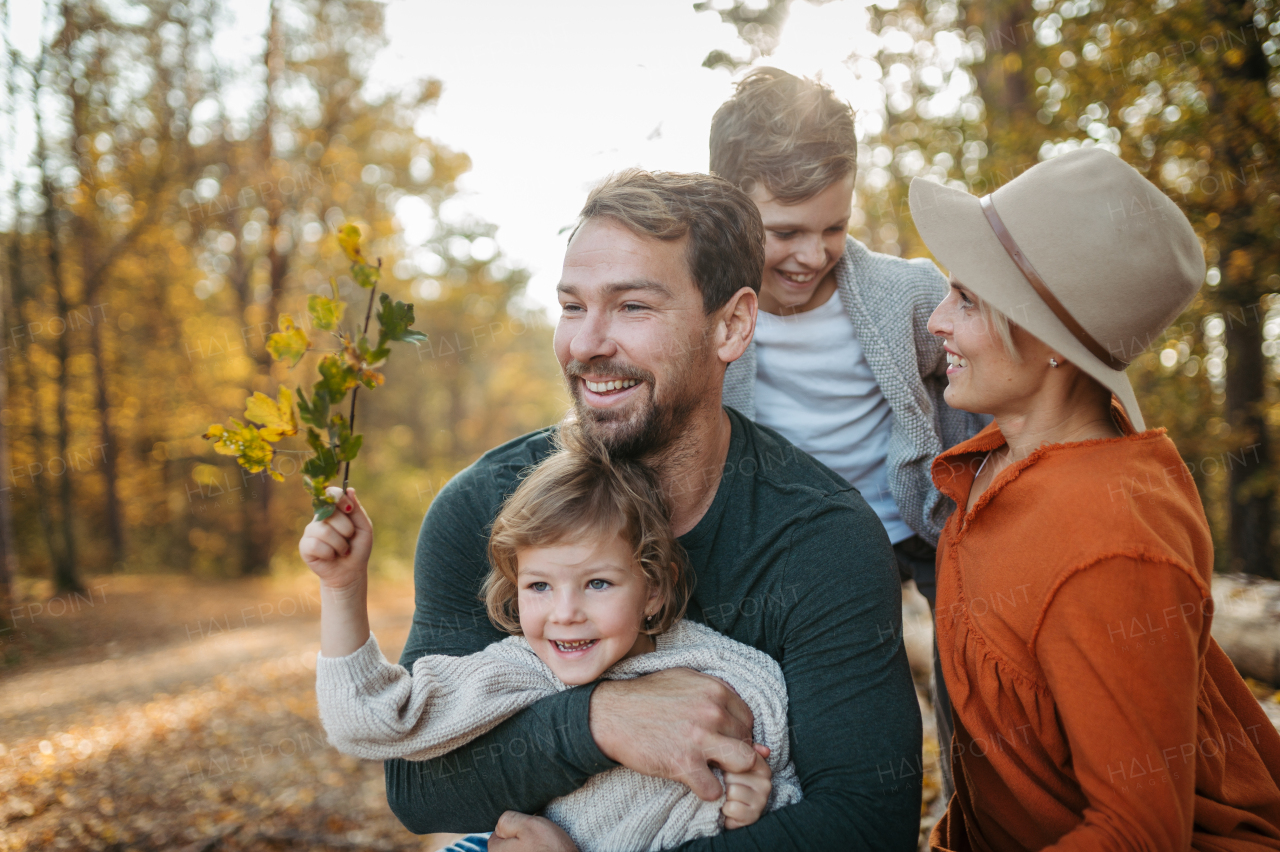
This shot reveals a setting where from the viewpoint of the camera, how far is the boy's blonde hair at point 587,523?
200 centimetres

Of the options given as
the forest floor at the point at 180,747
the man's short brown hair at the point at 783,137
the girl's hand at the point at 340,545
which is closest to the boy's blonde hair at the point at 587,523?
the girl's hand at the point at 340,545

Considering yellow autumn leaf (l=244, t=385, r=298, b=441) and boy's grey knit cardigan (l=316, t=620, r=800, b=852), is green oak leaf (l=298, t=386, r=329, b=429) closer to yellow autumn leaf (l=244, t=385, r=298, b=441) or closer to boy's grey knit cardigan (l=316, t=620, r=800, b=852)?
yellow autumn leaf (l=244, t=385, r=298, b=441)

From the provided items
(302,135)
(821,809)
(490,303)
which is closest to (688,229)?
(821,809)

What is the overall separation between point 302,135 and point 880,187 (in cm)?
941

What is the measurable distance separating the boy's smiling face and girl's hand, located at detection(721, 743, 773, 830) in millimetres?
1600

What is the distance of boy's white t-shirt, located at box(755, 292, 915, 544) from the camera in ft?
9.55

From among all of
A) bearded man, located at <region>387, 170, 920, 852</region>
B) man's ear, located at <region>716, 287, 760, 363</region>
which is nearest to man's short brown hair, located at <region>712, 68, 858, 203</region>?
bearded man, located at <region>387, 170, 920, 852</region>

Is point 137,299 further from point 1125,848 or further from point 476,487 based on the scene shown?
point 1125,848

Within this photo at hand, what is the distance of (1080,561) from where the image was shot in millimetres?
1581

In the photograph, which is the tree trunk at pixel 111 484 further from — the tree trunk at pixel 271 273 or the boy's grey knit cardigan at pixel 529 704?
the boy's grey knit cardigan at pixel 529 704

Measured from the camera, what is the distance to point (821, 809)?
179cm

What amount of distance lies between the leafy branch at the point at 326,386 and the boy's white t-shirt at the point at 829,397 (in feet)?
5.61

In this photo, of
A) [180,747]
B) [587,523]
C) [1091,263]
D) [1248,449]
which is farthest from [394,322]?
[1248,449]

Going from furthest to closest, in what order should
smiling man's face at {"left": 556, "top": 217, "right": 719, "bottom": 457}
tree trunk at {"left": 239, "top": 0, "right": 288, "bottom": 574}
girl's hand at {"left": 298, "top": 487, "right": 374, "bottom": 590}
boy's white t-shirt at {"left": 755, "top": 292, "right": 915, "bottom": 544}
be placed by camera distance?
tree trunk at {"left": 239, "top": 0, "right": 288, "bottom": 574} → boy's white t-shirt at {"left": 755, "top": 292, "right": 915, "bottom": 544} → smiling man's face at {"left": 556, "top": 217, "right": 719, "bottom": 457} → girl's hand at {"left": 298, "top": 487, "right": 374, "bottom": 590}
